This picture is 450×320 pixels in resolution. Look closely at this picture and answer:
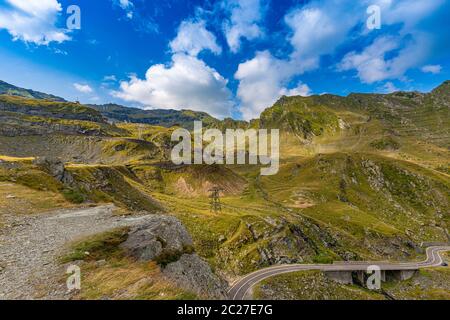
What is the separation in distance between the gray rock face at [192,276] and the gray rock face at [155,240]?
143cm

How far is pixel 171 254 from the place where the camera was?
90.5 ft

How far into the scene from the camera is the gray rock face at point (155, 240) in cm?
2573

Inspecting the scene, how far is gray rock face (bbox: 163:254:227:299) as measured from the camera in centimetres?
2320

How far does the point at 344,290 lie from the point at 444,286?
2043 inches

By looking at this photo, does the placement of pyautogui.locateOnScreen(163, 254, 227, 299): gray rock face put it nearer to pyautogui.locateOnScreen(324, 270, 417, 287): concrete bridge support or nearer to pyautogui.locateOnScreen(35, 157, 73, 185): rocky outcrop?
pyautogui.locateOnScreen(35, 157, 73, 185): rocky outcrop

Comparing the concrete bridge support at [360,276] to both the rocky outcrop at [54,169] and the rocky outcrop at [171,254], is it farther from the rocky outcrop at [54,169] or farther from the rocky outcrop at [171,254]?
the rocky outcrop at [54,169]

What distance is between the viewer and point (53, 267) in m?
20.3

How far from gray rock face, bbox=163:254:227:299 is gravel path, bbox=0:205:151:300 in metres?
8.90

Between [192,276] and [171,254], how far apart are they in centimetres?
327

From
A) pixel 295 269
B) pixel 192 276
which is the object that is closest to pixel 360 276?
pixel 295 269

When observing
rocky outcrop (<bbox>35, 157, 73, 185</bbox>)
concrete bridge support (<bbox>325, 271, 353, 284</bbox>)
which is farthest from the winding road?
rocky outcrop (<bbox>35, 157, 73, 185</bbox>)

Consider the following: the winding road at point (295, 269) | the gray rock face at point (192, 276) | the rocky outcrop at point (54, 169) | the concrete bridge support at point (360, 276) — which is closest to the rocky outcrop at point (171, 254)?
the gray rock face at point (192, 276)

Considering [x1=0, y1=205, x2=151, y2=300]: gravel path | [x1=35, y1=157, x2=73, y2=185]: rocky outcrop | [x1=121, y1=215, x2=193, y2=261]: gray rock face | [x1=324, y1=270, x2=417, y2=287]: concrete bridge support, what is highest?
[x1=35, y1=157, x2=73, y2=185]: rocky outcrop
